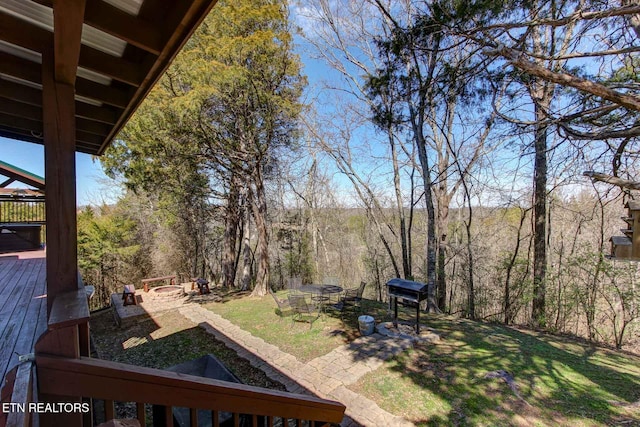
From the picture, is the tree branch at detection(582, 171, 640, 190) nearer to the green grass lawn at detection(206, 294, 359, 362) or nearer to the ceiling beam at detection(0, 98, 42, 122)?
the green grass lawn at detection(206, 294, 359, 362)

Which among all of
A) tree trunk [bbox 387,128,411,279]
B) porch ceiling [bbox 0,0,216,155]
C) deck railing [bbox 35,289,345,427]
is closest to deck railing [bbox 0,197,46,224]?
porch ceiling [bbox 0,0,216,155]

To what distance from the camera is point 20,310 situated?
7.66 feet

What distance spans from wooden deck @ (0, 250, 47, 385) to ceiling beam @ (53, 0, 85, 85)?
62.6 inches

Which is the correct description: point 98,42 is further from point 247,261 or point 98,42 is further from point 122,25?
point 247,261

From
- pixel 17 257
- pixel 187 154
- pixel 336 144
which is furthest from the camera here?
pixel 336 144

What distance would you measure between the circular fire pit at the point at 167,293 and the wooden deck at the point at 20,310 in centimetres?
359

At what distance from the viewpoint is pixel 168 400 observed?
1.07 m

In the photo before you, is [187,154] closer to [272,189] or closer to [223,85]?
[223,85]

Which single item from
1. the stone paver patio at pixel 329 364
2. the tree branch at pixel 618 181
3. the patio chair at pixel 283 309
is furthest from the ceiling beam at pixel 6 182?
the tree branch at pixel 618 181

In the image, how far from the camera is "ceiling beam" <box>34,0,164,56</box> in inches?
56.3

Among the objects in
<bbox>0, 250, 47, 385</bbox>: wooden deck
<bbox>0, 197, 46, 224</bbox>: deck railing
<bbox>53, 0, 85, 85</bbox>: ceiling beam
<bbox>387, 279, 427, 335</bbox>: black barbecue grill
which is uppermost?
<bbox>53, 0, 85, 85</bbox>: ceiling beam

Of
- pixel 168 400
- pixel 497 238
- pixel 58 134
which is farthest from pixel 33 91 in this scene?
pixel 497 238

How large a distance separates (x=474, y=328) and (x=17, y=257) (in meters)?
9.79

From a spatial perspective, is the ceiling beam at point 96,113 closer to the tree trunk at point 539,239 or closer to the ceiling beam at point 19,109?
the ceiling beam at point 19,109
